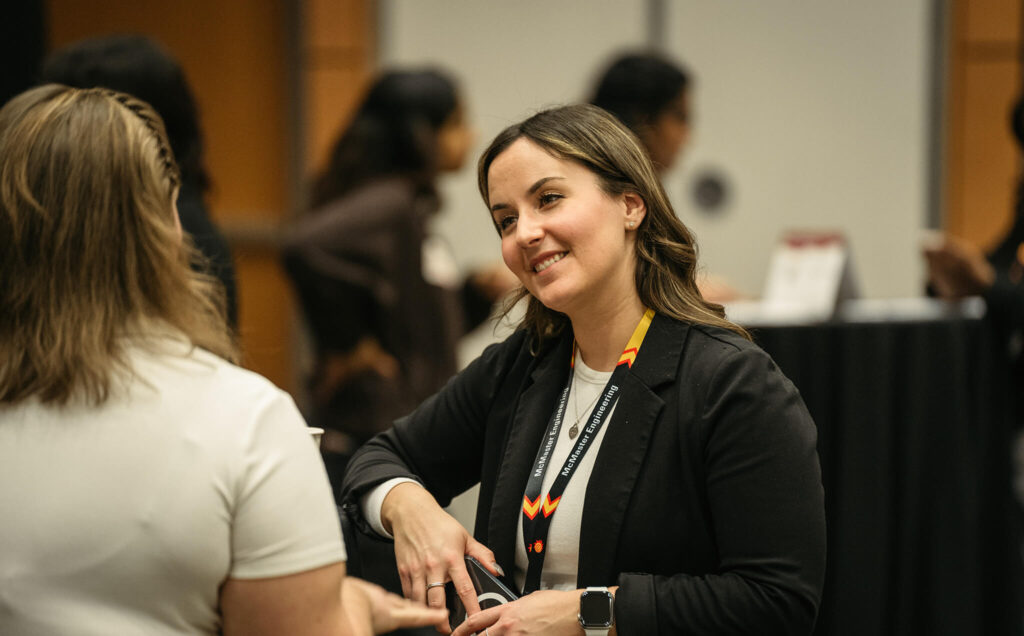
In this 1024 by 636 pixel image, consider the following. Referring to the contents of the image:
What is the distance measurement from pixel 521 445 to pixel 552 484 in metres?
0.10

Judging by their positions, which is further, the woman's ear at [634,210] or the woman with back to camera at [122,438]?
the woman's ear at [634,210]

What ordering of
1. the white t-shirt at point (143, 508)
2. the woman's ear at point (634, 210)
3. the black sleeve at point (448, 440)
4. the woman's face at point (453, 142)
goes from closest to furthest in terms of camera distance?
1. the white t-shirt at point (143, 508)
2. the woman's ear at point (634, 210)
3. the black sleeve at point (448, 440)
4. the woman's face at point (453, 142)

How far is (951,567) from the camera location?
9.71 ft

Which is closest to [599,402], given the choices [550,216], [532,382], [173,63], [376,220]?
[532,382]

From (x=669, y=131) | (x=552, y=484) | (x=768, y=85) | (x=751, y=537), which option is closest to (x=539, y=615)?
(x=552, y=484)

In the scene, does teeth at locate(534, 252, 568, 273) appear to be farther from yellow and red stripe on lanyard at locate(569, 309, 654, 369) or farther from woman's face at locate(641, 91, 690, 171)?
woman's face at locate(641, 91, 690, 171)

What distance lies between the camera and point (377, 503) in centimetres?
175

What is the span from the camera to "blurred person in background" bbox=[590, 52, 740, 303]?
3.12 m

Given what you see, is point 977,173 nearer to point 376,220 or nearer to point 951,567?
point 951,567

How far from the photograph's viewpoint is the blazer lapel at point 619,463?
1527mm

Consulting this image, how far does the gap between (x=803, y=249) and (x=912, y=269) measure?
208 cm

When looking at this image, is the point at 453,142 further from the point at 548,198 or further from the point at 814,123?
the point at 814,123

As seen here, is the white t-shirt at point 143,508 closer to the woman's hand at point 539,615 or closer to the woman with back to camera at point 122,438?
the woman with back to camera at point 122,438

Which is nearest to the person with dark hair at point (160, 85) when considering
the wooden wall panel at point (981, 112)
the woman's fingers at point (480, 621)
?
the woman's fingers at point (480, 621)
